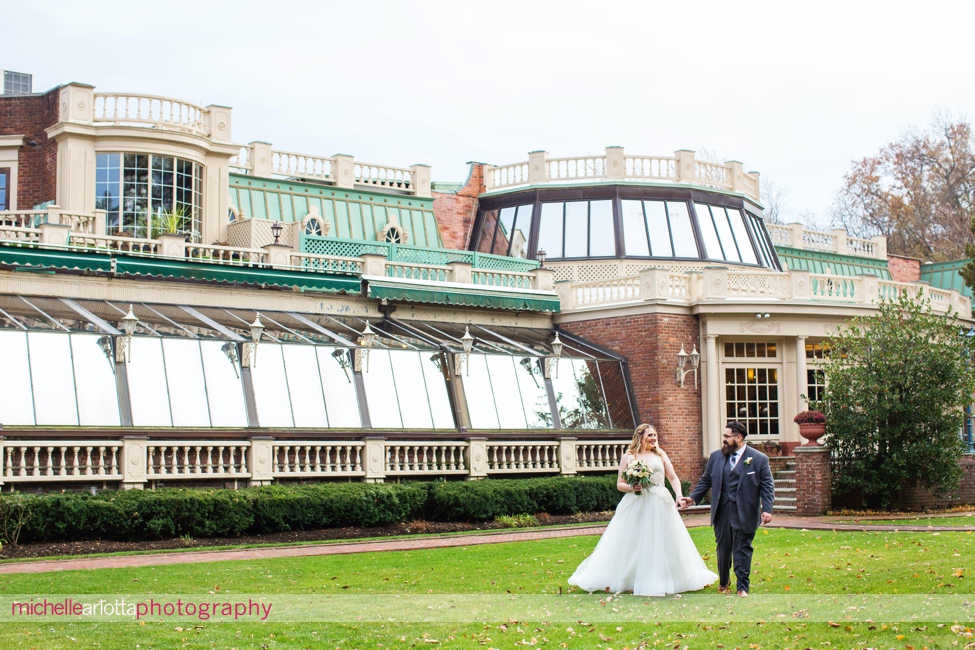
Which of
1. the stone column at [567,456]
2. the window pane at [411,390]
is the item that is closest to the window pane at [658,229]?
the stone column at [567,456]

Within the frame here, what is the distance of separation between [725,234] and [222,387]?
17.8 meters

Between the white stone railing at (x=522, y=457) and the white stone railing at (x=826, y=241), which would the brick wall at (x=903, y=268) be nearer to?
the white stone railing at (x=826, y=241)

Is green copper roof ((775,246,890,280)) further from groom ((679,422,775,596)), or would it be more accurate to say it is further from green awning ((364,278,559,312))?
groom ((679,422,775,596))

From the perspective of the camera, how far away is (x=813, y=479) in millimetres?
26125

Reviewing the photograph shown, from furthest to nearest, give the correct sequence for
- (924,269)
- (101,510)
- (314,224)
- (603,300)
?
(924,269)
(314,224)
(603,300)
(101,510)

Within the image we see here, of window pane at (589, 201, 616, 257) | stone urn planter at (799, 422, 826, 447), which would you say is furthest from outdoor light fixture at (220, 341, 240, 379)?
window pane at (589, 201, 616, 257)

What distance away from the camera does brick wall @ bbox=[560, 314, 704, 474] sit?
96.8ft

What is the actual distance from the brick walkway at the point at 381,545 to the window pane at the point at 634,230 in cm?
1039

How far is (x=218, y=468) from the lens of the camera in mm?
22453

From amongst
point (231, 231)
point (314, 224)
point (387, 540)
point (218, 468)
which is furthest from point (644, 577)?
point (314, 224)

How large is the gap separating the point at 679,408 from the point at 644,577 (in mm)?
16588

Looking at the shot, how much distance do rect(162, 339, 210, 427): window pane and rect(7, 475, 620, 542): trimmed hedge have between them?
1.96 meters

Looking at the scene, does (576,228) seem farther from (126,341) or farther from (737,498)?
(737,498)

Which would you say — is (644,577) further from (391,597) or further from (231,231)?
(231,231)
